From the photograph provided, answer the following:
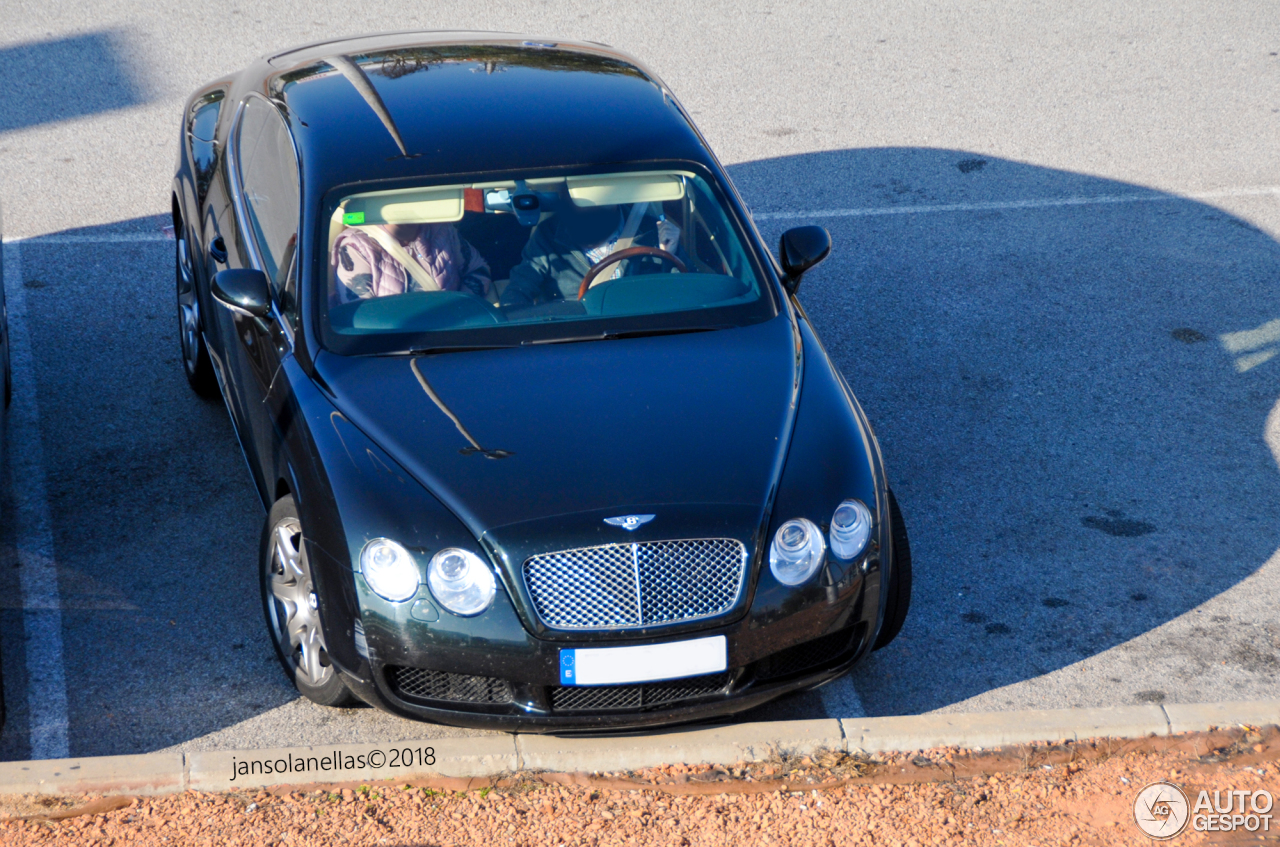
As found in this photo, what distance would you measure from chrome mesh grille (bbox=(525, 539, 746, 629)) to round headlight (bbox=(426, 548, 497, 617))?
12 centimetres

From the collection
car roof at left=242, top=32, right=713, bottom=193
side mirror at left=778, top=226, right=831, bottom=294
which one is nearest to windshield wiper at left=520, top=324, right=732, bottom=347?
side mirror at left=778, top=226, right=831, bottom=294

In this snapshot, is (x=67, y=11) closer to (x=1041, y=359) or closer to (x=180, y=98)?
(x=180, y=98)

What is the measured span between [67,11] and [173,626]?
8.59 metres

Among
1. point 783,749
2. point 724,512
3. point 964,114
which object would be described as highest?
point 724,512

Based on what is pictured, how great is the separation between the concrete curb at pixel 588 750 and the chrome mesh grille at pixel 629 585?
474 mm

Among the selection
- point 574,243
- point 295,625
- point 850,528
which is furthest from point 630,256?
point 295,625

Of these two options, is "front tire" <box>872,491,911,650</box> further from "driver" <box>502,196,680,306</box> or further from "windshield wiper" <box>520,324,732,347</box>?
"driver" <box>502,196,680,306</box>

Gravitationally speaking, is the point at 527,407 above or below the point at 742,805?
above

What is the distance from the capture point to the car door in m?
4.39

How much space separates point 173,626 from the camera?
14.9 feet

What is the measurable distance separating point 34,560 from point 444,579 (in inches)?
86.3

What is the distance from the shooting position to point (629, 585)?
3.59 meters

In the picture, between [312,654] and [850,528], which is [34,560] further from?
[850,528]

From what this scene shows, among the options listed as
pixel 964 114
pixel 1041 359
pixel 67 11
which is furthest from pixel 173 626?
pixel 67 11
